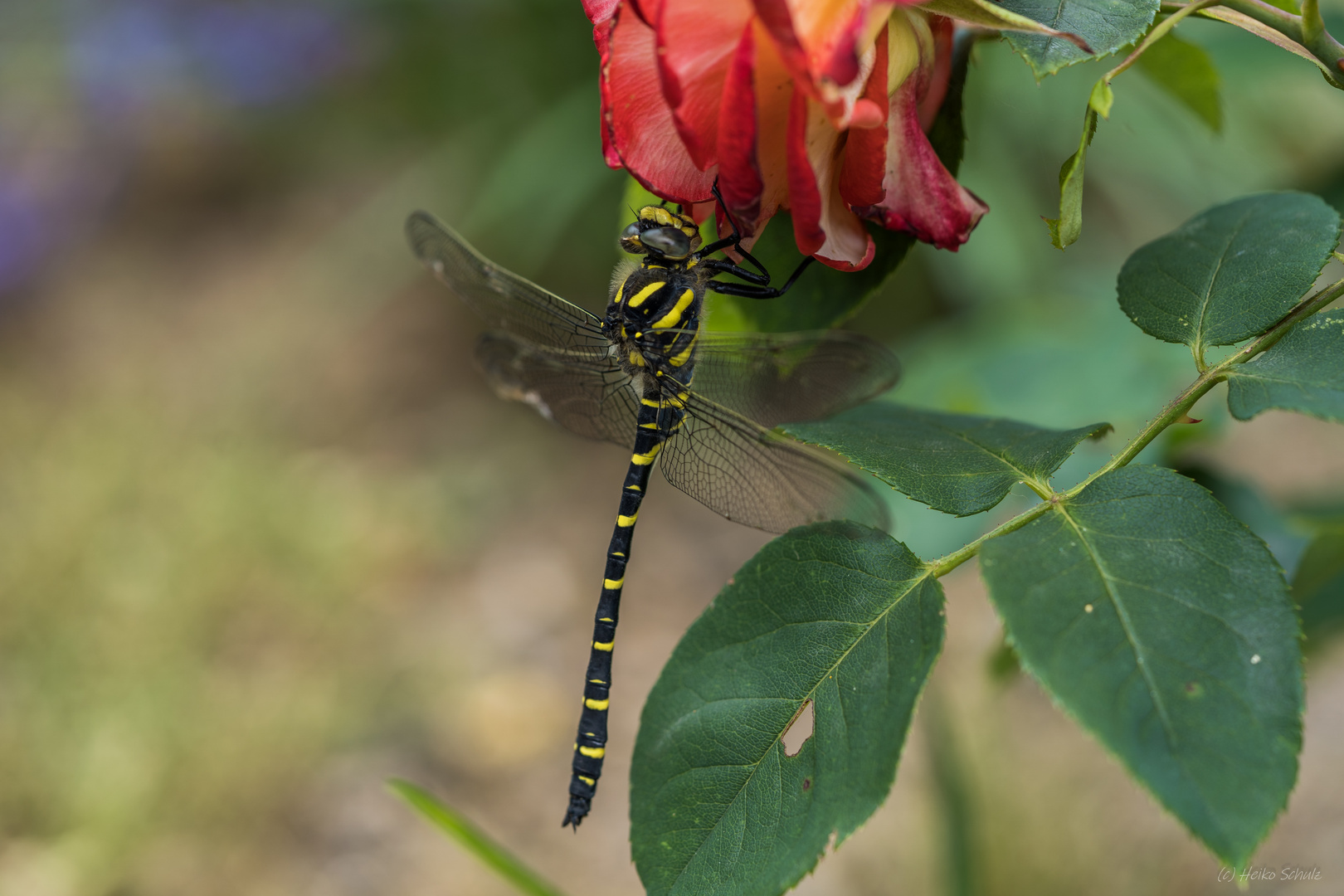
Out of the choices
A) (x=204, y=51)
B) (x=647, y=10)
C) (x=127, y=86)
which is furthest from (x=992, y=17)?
(x=127, y=86)

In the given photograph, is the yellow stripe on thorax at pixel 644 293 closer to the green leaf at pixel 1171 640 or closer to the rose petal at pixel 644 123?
the rose petal at pixel 644 123

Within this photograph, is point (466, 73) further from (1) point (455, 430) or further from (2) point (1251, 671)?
(2) point (1251, 671)

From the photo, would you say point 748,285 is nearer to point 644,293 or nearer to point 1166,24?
point 644,293

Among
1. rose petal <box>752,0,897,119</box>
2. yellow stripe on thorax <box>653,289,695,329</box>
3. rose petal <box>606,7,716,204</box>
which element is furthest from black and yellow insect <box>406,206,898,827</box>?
rose petal <box>752,0,897,119</box>

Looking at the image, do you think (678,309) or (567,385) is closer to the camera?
(678,309)

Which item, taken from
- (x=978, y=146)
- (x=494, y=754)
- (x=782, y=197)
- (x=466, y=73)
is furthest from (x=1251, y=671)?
(x=466, y=73)

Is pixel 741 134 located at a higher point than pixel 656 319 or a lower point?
higher

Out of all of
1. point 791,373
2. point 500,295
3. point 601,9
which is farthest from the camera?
point 500,295
